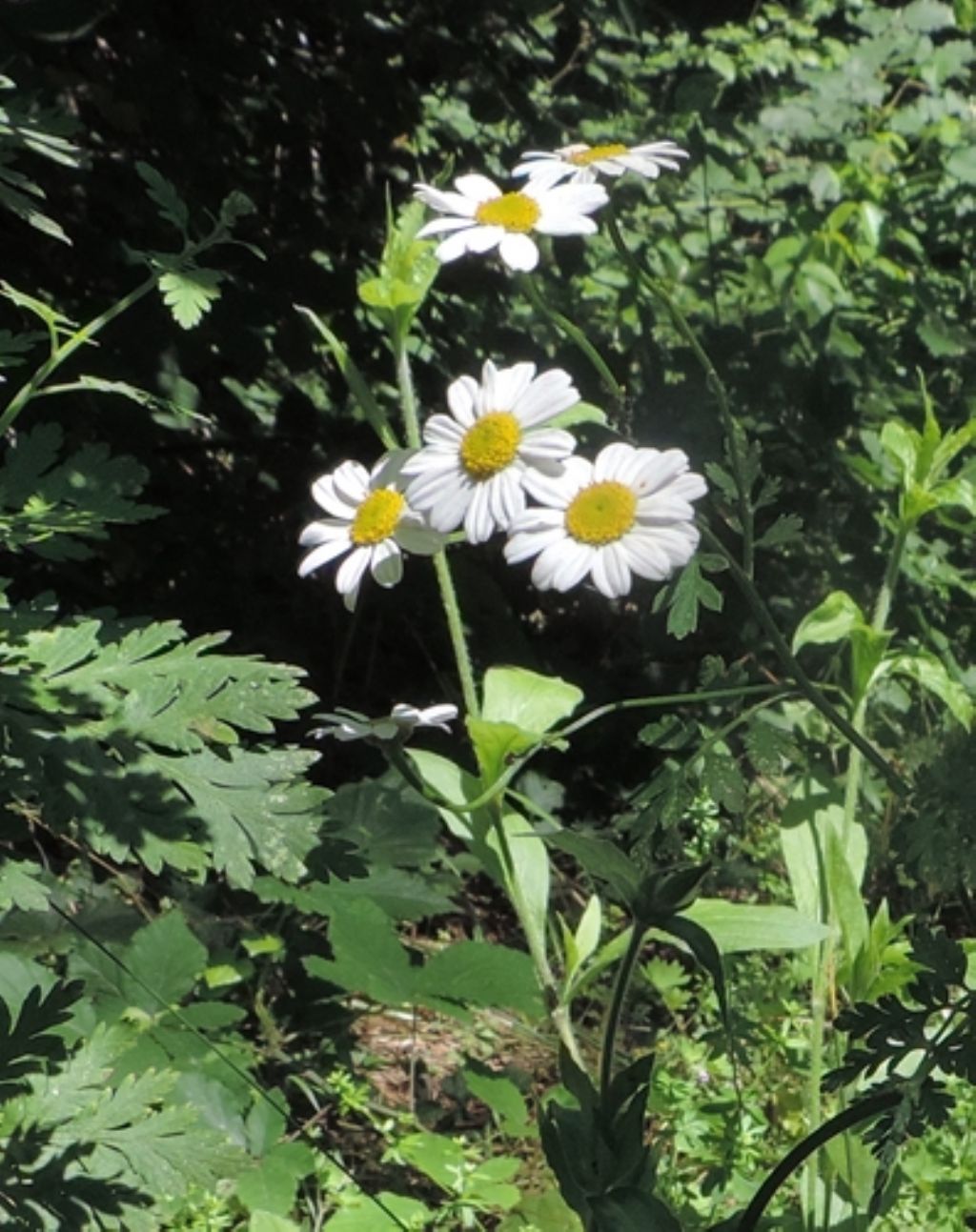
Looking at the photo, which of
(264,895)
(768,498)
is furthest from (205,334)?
(768,498)

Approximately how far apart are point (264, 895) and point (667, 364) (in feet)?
3.44

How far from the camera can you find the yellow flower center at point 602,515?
1139 millimetres

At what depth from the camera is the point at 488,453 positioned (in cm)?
117

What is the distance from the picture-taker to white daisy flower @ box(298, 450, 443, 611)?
4.21ft

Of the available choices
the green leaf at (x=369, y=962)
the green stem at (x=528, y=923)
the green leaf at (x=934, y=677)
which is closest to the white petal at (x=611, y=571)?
the green stem at (x=528, y=923)

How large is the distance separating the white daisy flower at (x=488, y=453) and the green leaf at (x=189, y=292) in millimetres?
265

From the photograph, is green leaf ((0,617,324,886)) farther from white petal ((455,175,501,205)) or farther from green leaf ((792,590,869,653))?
green leaf ((792,590,869,653))

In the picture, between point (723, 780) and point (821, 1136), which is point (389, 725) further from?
point (821, 1136)

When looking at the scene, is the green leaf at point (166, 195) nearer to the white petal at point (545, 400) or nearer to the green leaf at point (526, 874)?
the white petal at point (545, 400)

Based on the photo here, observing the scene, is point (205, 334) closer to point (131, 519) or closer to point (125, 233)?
point (125, 233)

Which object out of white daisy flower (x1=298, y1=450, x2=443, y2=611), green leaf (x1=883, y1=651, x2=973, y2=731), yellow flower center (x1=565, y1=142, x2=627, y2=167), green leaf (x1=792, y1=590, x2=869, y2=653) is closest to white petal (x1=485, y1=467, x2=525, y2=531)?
white daisy flower (x1=298, y1=450, x2=443, y2=611)

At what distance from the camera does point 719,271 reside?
269 centimetres

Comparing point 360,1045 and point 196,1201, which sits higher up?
point 196,1201

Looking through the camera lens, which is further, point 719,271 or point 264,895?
point 719,271
